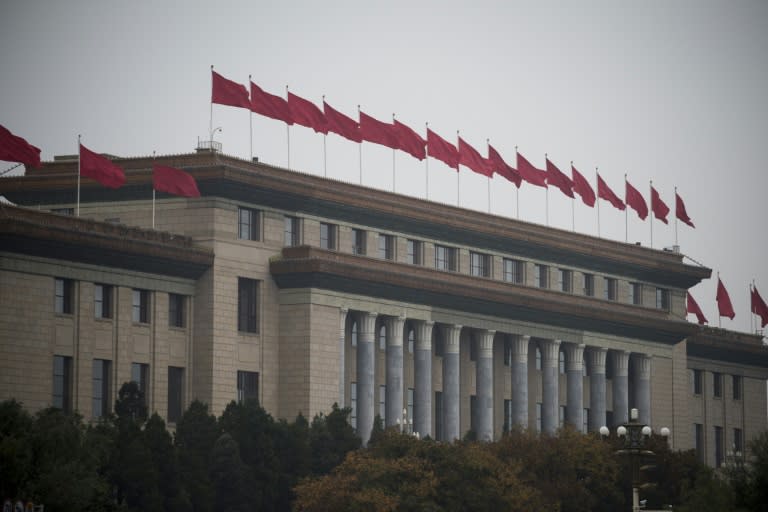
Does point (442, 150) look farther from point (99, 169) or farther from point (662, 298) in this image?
point (662, 298)

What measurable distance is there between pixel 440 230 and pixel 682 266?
88.6ft

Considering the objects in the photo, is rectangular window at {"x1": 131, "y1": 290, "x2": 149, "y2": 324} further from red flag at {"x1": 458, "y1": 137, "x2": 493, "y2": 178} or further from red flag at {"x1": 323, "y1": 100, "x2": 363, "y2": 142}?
red flag at {"x1": 458, "y1": 137, "x2": 493, "y2": 178}

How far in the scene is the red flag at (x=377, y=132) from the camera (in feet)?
362

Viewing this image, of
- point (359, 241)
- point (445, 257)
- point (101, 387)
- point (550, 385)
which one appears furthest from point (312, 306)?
point (550, 385)

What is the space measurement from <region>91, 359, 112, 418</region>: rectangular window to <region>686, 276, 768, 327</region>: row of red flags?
2165 inches

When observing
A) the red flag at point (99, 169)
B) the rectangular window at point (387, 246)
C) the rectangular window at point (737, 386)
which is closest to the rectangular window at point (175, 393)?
the red flag at point (99, 169)

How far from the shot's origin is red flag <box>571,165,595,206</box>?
125188 mm

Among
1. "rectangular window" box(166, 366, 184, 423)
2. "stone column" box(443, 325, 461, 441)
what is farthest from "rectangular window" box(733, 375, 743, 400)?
"rectangular window" box(166, 366, 184, 423)

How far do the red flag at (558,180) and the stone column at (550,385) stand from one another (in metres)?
9.81

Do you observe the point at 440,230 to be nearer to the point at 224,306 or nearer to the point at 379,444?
the point at 224,306

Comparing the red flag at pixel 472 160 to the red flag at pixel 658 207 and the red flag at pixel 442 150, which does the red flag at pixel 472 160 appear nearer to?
the red flag at pixel 442 150

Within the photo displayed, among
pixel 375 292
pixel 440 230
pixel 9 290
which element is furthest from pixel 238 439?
pixel 440 230

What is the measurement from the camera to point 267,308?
11012 cm

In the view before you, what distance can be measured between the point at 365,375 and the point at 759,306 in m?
43.7
